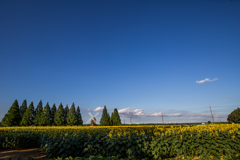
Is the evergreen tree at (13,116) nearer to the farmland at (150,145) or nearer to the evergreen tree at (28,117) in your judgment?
the evergreen tree at (28,117)

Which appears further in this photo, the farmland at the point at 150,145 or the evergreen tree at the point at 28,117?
the evergreen tree at the point at 28,117

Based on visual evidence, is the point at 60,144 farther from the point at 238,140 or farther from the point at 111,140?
the point at 238,140

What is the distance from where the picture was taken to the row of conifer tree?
4061cm

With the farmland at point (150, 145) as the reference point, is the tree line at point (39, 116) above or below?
above

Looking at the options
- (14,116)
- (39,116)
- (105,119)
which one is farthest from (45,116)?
(105,119)

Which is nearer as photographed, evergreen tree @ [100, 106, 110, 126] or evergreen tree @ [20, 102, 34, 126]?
evergreen tree @ [20, 102, 34, 126]

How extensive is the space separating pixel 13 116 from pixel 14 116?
28cm

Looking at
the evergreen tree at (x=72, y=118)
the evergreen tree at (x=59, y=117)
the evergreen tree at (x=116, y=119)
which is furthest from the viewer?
the evergreen tree at (x=116, y=119)

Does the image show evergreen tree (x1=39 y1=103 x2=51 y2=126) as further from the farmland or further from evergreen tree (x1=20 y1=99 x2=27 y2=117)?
the farmland

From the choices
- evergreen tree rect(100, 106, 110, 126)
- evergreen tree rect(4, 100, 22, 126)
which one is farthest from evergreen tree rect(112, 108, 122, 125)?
evergreen tree rect(4, 100, 22, 126)

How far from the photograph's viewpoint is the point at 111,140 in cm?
616

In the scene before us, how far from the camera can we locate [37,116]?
1710 inches

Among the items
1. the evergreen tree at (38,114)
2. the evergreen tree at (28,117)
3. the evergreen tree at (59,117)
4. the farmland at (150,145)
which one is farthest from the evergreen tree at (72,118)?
the farmland at (150,145)

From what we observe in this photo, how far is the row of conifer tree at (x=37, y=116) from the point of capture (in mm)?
40612
